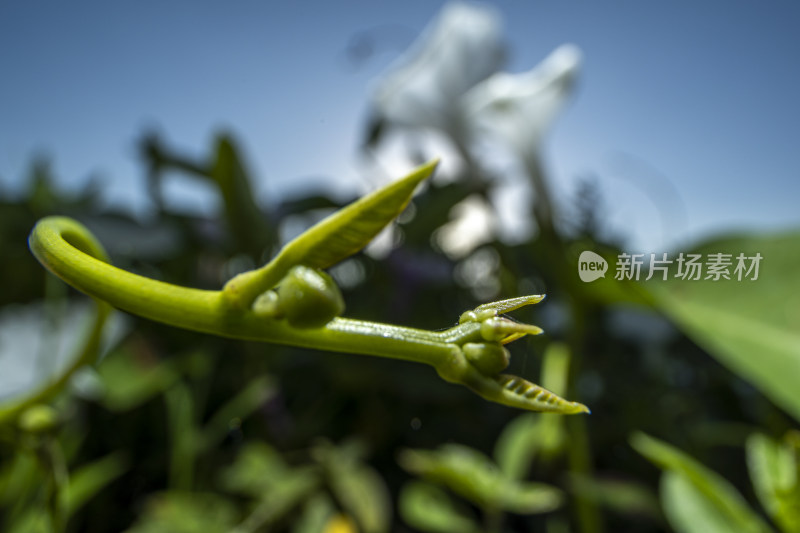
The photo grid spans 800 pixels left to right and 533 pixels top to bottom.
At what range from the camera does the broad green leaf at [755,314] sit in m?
0.18

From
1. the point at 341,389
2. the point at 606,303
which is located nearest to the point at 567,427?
the point at 606,303

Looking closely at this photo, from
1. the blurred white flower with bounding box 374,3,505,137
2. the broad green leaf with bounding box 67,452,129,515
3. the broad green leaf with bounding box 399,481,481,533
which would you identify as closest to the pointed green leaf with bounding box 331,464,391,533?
the broad green leaf with bounding box 399,481,481,533

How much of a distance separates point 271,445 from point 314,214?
168 millimetres

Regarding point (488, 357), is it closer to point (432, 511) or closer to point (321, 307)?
point (321, 307)

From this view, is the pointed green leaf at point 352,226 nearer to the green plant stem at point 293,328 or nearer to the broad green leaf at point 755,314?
the green plant stem at point 293,328

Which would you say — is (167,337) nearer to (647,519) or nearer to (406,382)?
Result: (406,382)

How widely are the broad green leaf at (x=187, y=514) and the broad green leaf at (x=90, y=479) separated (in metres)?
0.03

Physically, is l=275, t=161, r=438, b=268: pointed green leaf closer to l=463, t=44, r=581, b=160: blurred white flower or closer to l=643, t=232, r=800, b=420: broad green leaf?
l=643, t=232, r=800, b=420: broad green leaf

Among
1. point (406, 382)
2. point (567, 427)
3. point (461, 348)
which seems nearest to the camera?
point (461, 348)

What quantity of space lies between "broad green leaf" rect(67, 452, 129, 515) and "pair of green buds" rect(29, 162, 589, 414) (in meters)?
0.25

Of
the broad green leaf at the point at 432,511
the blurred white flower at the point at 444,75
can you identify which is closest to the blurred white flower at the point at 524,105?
the blurred white flower at the point at 444,75

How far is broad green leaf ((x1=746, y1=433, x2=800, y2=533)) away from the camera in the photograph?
14 centimetres

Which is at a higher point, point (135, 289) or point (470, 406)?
point (135, 289)

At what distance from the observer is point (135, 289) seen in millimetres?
72
